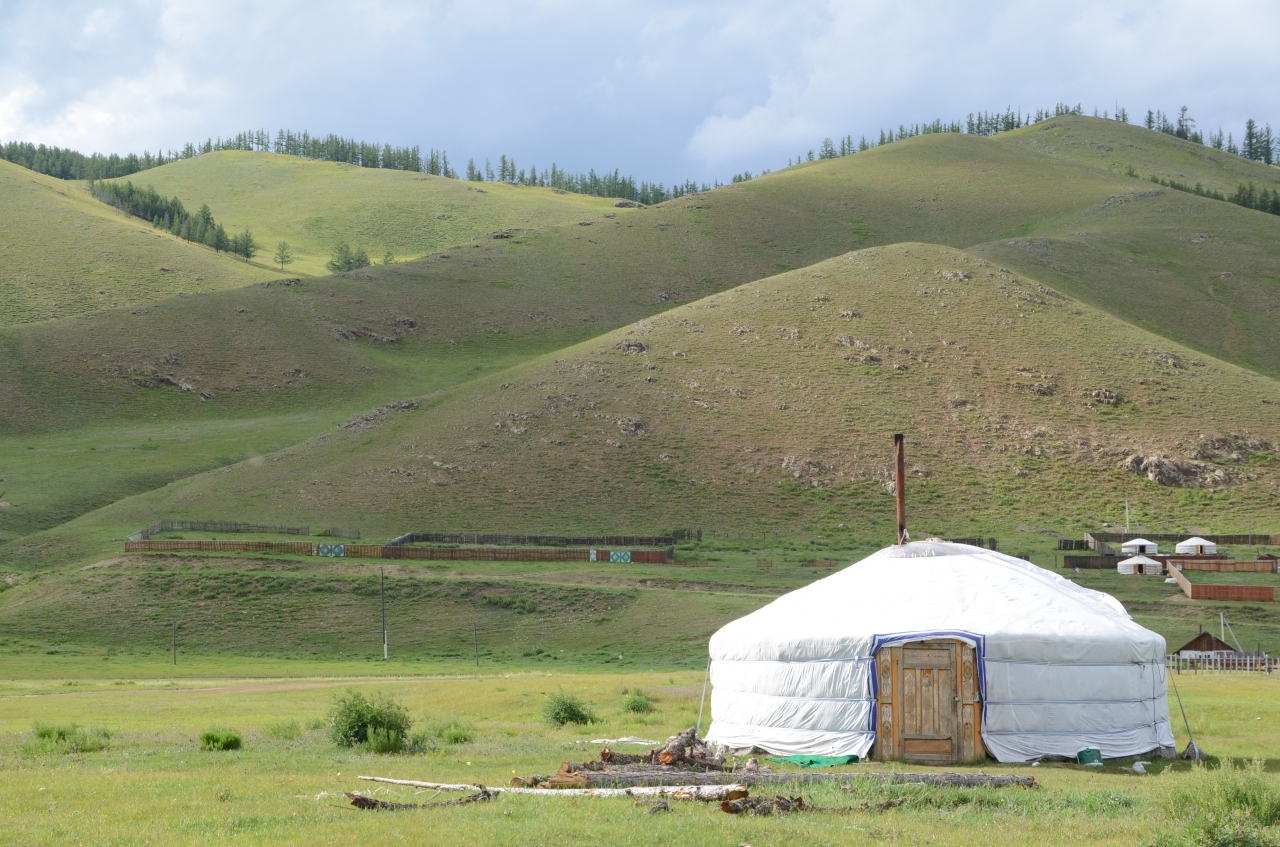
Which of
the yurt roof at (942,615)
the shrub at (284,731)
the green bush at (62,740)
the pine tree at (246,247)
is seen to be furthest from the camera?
the pine tree at (246,247)

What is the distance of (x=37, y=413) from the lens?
90.2 metres

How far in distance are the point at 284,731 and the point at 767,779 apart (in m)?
10.2

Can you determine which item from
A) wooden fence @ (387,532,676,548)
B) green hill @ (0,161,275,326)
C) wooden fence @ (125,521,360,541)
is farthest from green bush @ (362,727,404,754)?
green hill @ (0,161,275,326)

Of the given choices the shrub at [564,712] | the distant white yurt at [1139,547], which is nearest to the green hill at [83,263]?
the distant white yurt at [1139,547]

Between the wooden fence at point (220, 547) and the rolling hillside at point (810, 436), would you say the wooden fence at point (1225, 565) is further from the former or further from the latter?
the wooden fence at point (220, 547)

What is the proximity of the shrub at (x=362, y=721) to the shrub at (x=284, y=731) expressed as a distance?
1.35m

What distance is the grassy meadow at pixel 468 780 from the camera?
35.5 feet

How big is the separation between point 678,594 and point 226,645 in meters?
17.3

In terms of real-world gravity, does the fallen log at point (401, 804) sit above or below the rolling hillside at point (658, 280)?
below

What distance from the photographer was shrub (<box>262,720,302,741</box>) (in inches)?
799

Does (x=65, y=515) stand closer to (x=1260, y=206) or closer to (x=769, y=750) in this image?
(x=769, y=750)

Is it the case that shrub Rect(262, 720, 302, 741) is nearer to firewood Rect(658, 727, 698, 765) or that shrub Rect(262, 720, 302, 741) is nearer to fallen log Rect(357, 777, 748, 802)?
fallen log Rect(357, 777, 748, 802)

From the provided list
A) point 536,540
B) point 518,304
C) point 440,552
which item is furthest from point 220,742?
point 518,304

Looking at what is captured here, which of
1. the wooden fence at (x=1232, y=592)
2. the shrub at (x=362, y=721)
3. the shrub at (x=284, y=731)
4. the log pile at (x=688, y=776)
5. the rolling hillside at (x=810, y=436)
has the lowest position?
the wooden fence at (x=1232, y=592)
